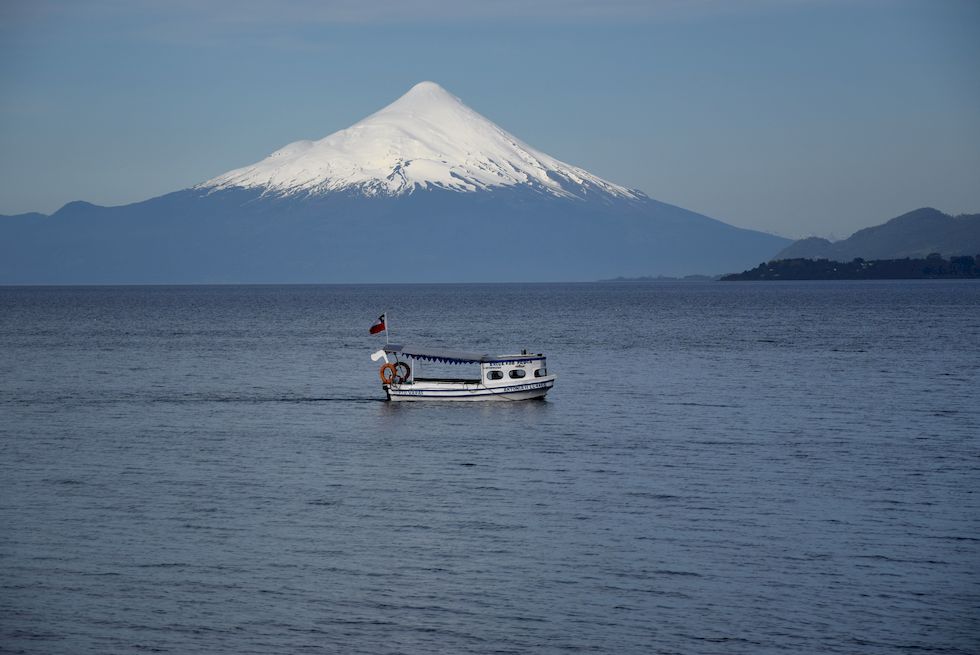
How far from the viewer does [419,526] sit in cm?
3853

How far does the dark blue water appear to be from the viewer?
29.4 meters

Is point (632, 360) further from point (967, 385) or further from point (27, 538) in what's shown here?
point (27, 538)

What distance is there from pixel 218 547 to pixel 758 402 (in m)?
41.8

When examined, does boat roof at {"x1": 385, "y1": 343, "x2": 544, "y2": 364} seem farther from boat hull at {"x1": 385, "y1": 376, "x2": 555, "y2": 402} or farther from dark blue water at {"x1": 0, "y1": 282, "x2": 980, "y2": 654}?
dark blue water at {"x1": 0, "y1": 282, "x2": 980, "y2": 654}

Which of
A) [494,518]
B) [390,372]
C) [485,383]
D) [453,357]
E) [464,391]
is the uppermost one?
[453,357]

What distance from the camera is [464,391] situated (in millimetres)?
71875

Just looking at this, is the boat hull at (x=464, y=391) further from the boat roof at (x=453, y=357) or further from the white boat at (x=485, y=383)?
the boat roof at (x=453, y=357)

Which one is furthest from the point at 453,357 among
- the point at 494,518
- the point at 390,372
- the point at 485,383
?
the point at 494,518

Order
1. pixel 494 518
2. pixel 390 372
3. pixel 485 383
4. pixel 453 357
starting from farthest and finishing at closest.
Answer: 1. pixel 390 372
2. pixel 453 357
3. pixel 485 383
4. pixel 494 518

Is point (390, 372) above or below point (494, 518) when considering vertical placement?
above

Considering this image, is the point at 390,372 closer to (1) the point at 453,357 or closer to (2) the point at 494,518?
(1) the point at 453,357

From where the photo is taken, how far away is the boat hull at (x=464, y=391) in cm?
7175

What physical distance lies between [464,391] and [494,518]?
32.5 m

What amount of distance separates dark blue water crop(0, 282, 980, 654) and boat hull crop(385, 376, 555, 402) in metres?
1.44
